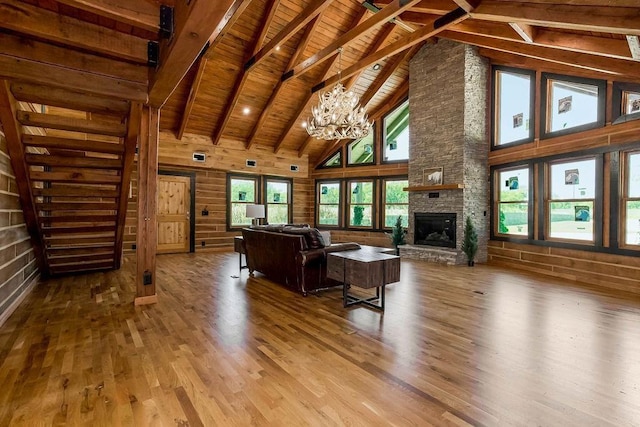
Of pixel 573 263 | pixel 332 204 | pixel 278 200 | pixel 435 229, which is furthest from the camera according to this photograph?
pixel 332 204

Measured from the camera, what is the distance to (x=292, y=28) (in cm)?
518

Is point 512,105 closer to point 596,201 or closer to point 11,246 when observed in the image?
point 596,201

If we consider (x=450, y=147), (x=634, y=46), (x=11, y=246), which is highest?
(x=634, y=46)

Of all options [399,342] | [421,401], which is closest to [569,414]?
[421,401]

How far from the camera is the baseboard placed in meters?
3.15

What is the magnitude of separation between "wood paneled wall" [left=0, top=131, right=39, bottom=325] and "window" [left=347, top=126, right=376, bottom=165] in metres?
7.81

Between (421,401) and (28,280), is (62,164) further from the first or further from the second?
(421,401)

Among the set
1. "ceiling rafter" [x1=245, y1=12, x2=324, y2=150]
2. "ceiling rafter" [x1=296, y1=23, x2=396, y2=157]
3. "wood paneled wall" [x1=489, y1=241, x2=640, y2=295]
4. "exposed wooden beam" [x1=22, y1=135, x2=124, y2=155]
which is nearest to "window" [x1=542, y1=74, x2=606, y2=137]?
"wood paneled wall" [x1=489, y1=241, x2=640, y2=295]

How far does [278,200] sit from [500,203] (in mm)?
6222

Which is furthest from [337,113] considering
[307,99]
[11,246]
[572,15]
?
[11,246]

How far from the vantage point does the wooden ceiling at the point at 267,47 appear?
220 cm

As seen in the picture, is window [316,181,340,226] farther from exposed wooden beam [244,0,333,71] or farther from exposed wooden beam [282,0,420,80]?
exposed wooden beam [244,0,333,71]

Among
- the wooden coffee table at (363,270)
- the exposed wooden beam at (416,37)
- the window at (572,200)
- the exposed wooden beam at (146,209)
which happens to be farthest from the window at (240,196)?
the window at (572,200)

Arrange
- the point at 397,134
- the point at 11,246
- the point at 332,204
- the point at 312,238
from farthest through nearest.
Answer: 1. the point at 332,204
2. the point at 397,134
3. the point at 312,238
4. the point at 11,246
